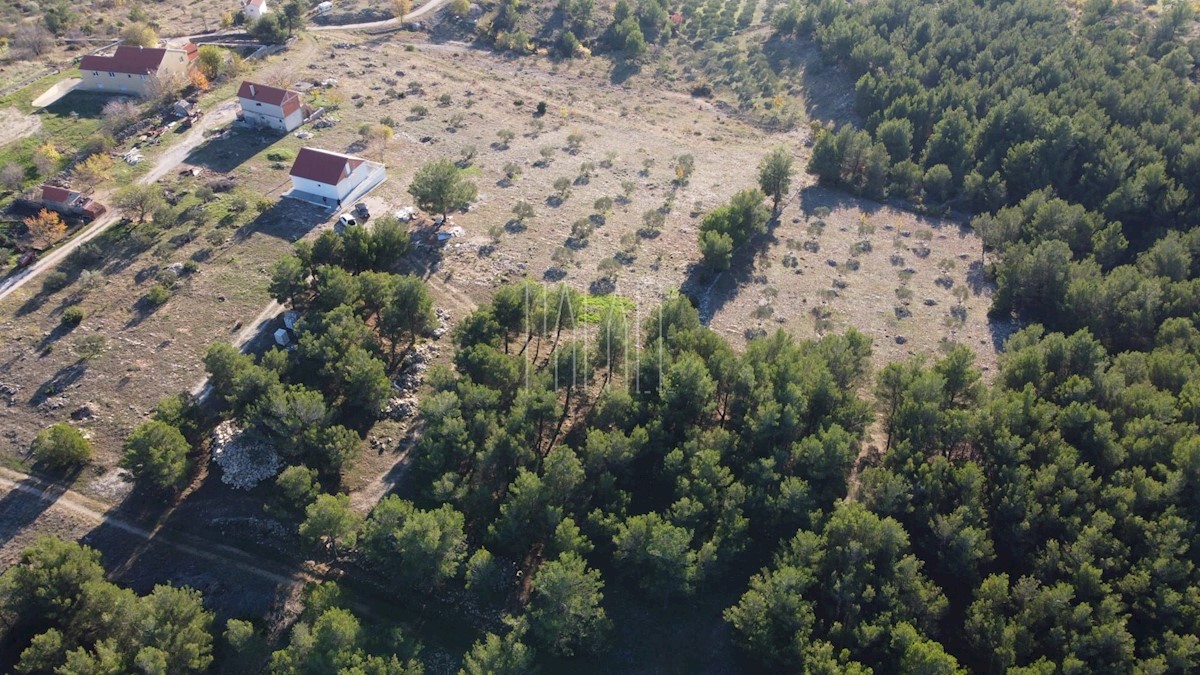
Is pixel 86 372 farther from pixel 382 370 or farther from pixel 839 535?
pixel 839 535

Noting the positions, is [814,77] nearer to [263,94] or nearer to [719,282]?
[719,282]

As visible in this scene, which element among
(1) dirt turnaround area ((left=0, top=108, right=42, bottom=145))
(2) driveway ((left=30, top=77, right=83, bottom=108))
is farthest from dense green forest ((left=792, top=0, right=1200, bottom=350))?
(2) driveway ((left=30, top=77, right=83, bottom=108))

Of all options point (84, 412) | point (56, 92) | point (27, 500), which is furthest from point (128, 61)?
point (27, 500)

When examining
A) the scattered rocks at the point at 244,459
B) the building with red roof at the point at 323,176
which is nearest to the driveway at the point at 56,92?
the building with red roof at the point at 323,176

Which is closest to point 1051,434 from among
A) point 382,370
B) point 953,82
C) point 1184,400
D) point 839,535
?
point 1184,400

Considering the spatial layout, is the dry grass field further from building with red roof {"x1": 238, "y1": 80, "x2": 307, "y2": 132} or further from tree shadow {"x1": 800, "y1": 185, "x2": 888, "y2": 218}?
building with red roof {"x1": 238, "y1": 80, "x2": 307, "y2": 132}

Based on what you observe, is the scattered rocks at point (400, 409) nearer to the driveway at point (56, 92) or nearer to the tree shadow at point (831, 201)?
the tree shadow at point (831, 201)
